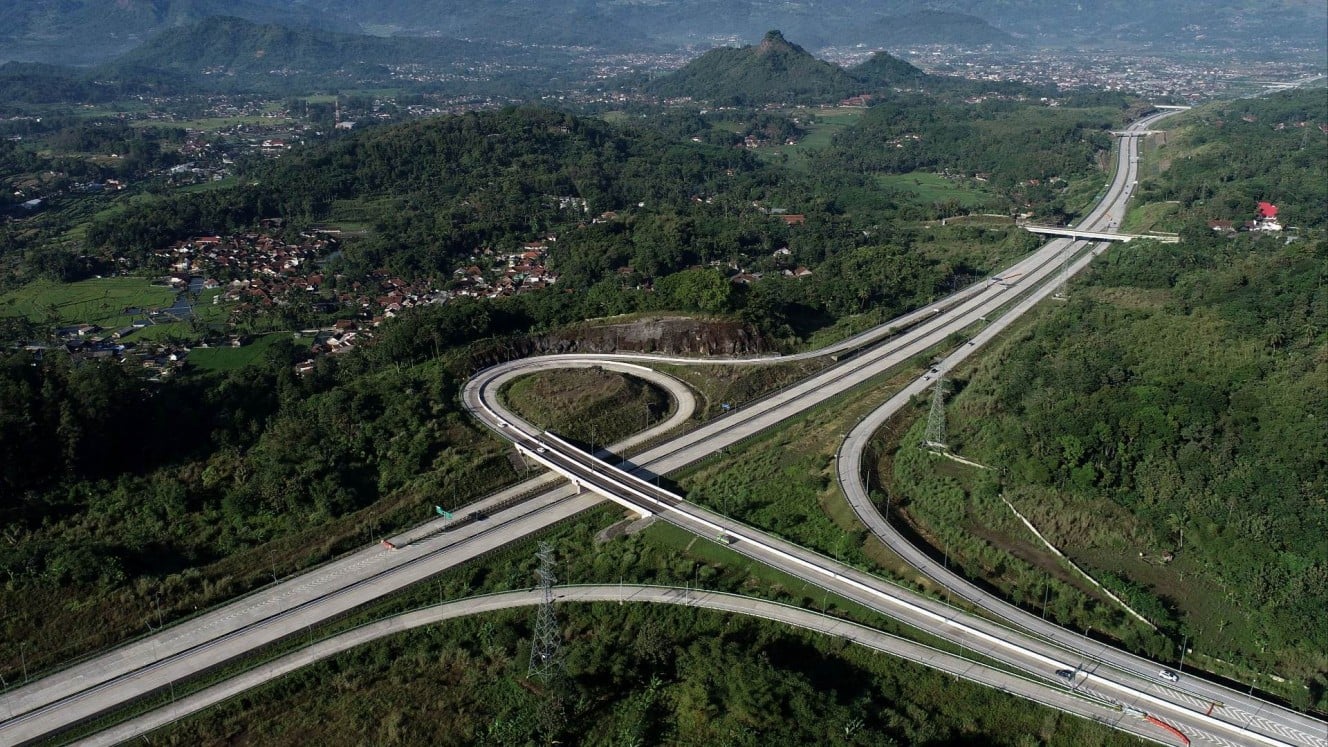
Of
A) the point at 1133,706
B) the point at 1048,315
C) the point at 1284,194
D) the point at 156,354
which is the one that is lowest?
the point at 156,354

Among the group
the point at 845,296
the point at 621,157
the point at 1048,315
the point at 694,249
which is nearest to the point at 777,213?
the point at 694,249

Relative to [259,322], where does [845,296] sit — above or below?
above

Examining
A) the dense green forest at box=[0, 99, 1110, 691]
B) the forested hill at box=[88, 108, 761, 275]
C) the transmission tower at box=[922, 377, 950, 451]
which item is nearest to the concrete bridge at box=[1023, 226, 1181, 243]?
the dense green forest at box=[0, 99, 1110, 691]

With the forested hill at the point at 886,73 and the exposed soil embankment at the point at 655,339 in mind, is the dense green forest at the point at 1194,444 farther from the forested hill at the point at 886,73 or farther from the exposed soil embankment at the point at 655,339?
the forested hill at the point at 886,73

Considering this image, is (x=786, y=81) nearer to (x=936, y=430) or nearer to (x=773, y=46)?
(x=773, y=46)

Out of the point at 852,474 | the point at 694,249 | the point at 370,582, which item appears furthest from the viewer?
the point at 694,249

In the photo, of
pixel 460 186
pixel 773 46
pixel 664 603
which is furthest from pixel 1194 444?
pixel 773 46

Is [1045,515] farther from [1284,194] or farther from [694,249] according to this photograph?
[1284,194]
